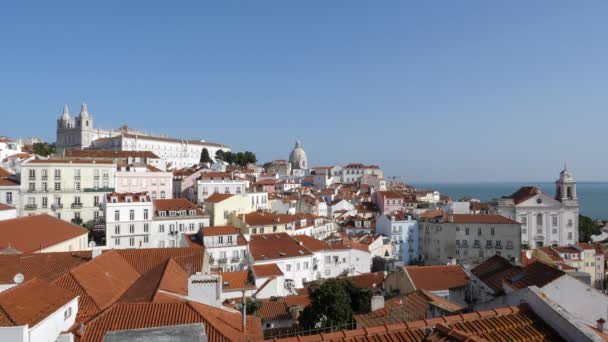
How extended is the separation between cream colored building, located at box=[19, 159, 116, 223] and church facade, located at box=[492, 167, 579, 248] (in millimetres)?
53745

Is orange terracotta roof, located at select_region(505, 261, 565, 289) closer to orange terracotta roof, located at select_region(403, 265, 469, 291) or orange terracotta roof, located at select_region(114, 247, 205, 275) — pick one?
orange terracotta roof, located at select_region(403, 265, 469, 291)

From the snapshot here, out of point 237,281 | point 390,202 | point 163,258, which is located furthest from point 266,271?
point 390,202

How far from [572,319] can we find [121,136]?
112055 mm

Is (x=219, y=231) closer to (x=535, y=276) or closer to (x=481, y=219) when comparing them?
(x=535, y=276)

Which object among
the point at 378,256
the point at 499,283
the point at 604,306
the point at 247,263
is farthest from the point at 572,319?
the point at 378,256

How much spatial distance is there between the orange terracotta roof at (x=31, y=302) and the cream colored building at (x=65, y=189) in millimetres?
41403

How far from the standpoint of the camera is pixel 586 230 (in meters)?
78.5

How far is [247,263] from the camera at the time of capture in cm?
3806

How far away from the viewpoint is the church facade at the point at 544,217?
2502 inches

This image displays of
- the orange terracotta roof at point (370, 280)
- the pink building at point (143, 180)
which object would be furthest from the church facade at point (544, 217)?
the pink building at point (143, 180)

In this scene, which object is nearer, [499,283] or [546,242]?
[499,283]

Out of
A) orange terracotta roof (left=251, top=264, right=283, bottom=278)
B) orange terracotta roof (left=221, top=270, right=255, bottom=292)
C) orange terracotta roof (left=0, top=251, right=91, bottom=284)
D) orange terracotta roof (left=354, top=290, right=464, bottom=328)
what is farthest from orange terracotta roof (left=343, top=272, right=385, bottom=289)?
orange terracotta roof (left=0, top=251, right=91, bottom=284)

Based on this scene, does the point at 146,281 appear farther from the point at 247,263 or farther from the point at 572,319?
the point at 247,263

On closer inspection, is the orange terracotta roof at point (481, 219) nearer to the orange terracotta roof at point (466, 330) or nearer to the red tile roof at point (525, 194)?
the red tile roof at point (525, 194)
